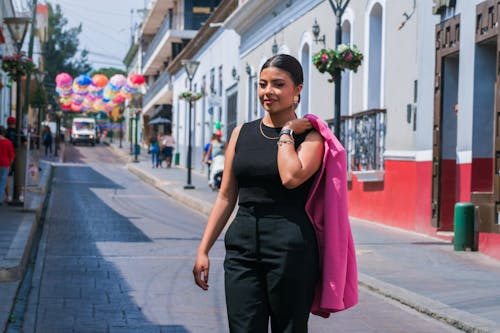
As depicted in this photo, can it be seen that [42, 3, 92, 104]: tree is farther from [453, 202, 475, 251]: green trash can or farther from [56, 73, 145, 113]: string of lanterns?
[453, 202, 475, 251]: green trash can

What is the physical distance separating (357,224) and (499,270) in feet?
22.1

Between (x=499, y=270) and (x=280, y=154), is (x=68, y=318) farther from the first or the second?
(x=499, y=270)

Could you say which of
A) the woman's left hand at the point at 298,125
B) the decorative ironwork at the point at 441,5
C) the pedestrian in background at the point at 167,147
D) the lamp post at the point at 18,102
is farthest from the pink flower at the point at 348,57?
the pedestrian in background at the point at 167,147

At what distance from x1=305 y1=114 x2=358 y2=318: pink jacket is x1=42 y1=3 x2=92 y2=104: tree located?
320ft

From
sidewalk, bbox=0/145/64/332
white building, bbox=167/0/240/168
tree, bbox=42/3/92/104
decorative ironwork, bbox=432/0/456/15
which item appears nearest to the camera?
sidewalk, bbox=0/145/64/332

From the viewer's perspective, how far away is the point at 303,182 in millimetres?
4301

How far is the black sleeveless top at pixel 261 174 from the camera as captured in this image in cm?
432

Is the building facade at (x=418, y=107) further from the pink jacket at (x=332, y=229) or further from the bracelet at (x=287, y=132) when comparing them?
the bracelet at (x=287, y=132)

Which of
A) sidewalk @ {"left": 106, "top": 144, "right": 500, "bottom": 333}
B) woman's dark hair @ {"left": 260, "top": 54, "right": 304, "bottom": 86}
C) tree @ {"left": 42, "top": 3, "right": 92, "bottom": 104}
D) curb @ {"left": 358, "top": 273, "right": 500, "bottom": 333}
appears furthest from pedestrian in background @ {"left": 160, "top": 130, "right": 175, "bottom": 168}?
tree @ {"left": 42, "top": 3, "right": 92, "bottom": 104}

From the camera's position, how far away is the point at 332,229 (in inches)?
171

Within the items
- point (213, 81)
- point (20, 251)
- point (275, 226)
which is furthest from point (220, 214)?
point (213, 81)

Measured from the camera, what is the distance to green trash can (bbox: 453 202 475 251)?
515 inches

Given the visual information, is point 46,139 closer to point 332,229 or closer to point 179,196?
point 179,196

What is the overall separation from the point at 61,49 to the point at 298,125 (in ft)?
333
